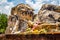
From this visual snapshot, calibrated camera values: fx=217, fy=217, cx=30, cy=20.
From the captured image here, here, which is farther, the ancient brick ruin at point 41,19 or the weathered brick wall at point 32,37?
the ancient brick ruin at point 41,19

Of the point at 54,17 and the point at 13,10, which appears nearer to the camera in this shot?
the point at 54,17

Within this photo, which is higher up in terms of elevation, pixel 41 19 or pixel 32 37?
pixel 32 37

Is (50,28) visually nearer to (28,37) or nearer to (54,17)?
(28,37)

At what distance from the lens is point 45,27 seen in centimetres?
801

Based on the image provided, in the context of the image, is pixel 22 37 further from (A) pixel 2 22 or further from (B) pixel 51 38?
(A) pixel 2 22

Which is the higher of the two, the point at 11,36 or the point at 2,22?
the point at 11,36

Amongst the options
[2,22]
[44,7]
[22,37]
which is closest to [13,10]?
[44,7]

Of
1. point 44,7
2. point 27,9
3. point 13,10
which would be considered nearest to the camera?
point 44,7

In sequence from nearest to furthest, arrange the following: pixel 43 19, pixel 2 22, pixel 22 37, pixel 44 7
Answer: pixel 22 37 < pixel 43 19 < pixel 44 7 < pixel 2 22

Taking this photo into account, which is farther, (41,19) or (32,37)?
(41,19)

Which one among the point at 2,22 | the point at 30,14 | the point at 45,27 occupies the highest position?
the point at 45,27

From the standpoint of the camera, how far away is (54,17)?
10.1 meters

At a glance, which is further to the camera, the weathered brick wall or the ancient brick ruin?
the ancient brick ruin

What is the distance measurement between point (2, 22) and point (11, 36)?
3528cm
